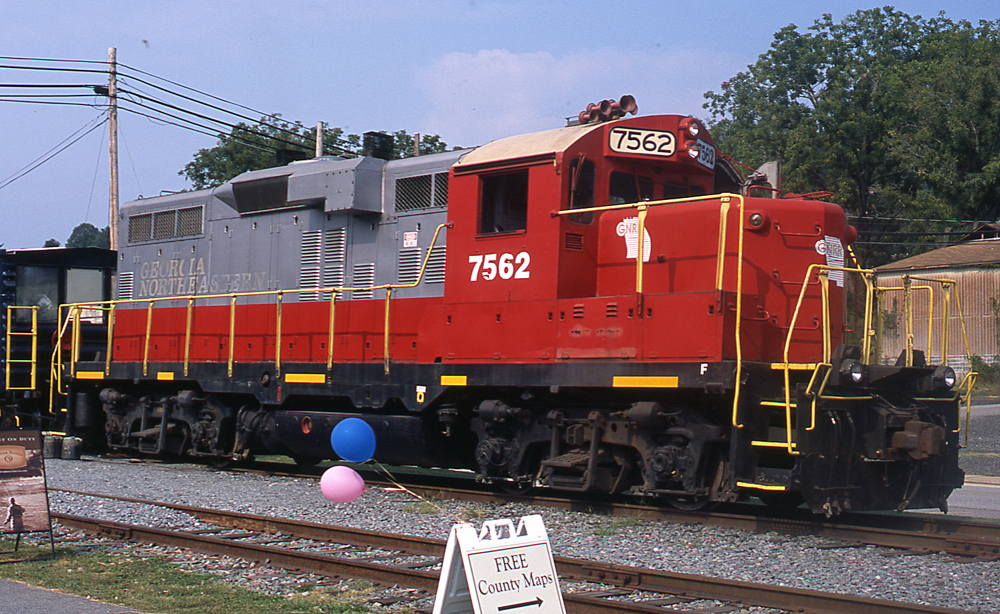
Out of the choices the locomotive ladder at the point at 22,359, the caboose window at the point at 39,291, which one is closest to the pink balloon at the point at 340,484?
the locomotive ladder at the point at 22,359

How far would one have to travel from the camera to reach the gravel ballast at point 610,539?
6.57 metres

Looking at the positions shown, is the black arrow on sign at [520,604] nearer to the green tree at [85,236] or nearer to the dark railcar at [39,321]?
the dark railcar at [39,321]

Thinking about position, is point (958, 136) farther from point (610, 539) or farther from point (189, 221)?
point (610, 539)

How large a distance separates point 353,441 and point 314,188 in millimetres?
4410

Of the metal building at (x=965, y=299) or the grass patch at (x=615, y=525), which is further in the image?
the metal building at (x=965, y=299)

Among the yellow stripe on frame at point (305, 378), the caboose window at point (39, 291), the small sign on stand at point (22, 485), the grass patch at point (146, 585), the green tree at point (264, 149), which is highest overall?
the green tree at point (264, 149)

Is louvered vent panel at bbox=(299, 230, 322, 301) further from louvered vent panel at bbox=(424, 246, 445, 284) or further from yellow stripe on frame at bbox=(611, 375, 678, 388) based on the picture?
yellow stripe on frame at bbox=(611, 375, 678, 388)

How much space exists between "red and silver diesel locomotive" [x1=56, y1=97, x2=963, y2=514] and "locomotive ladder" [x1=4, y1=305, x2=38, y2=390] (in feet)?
13.3

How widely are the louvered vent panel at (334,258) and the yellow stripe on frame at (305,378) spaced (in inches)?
39.5

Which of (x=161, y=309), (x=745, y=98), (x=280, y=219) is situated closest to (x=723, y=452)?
(x=280, y=219)

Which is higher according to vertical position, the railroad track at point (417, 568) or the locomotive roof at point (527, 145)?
the locomotive roof at point (527, 145)

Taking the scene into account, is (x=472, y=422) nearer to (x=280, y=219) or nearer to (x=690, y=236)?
(x=690, y=236)

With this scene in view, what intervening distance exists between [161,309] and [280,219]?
275cm

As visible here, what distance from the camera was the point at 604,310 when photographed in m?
9.04
